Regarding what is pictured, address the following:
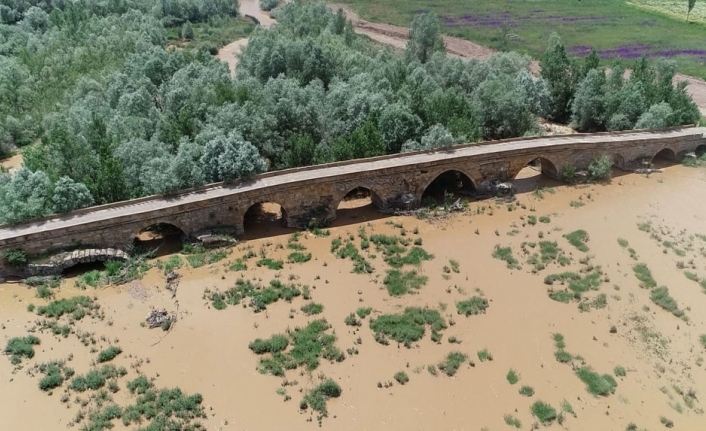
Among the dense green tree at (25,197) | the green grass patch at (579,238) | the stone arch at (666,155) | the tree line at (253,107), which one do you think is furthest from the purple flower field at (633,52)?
the dense green tree at (25,197)

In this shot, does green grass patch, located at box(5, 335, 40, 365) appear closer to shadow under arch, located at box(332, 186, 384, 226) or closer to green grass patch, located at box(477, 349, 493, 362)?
shadow under arch, located at box(332, 186, 384, 226)

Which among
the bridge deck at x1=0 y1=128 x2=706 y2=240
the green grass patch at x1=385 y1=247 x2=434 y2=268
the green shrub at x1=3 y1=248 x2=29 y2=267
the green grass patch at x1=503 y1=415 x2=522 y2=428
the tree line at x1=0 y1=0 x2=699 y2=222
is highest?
the tree line at x1=0 y1=0 x2=699 y2=222

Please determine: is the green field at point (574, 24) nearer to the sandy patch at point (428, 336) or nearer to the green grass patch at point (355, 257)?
the sandy patch at point (428, 336)

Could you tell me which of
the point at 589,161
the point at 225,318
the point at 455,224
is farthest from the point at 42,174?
the point at 589,161

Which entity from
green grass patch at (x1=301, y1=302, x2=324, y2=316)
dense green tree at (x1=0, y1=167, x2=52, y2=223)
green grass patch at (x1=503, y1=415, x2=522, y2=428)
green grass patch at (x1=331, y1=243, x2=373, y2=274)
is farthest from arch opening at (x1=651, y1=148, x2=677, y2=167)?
dense green tree at (x1=0, y1=167, x2=52, y2=223)

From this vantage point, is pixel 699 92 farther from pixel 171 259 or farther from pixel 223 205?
pixel 171 259

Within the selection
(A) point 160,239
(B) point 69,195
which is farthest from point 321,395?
(B) point 69,195

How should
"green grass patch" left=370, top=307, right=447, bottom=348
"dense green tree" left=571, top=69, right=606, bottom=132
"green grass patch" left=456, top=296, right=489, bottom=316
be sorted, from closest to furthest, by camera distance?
"green grass patch" left=370, top=307, right=447, bottom=348 → "green grass patch" left=456, top=296, right=489, bottom=316 → "dense green tree" left=571, top=69, right=606, bottom=132
